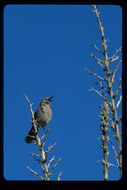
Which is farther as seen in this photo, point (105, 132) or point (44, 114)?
point (44, 114)

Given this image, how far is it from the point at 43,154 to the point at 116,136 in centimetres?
151

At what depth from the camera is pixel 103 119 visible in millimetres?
5375

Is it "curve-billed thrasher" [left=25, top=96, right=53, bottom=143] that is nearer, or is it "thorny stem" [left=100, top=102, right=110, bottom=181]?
"thorny stem" [left=100, top=102, right=110, bottom=181]

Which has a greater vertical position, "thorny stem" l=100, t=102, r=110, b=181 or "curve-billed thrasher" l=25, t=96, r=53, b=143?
"curve-billed thrasher" l=25, t=96, r=53, b=143

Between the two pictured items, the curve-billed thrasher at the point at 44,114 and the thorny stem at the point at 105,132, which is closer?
the thorny stem at the point at 105,132

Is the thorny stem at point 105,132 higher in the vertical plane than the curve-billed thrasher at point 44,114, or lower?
lower

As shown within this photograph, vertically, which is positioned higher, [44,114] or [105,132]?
[44,114]
